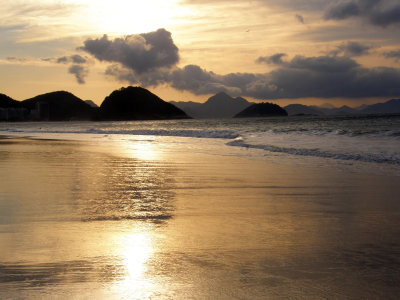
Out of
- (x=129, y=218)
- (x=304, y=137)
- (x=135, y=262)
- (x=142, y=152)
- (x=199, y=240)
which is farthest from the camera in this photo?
(x=304, y=137)

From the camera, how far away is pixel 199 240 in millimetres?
4547

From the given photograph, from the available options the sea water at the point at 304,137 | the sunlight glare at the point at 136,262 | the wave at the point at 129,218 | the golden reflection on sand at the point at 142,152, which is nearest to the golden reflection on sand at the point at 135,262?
the sunlight glare at the point at 136,262

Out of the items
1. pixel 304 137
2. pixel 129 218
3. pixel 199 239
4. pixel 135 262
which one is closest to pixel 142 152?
pixel 129 218

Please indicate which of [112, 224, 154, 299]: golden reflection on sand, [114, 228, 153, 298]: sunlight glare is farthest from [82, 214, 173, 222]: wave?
[114, 228, 153, 298]: sunlight glare

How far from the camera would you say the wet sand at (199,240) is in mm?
3234

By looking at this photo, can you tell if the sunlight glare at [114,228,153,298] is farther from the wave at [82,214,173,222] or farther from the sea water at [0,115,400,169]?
the sea water at [0,115,400,169]

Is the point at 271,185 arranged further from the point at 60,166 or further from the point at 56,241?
the point at 60,166

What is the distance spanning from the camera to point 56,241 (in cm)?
445

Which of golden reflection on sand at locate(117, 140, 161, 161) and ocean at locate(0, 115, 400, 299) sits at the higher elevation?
golden reflection on sand at locate(117, 140, 161, 161)

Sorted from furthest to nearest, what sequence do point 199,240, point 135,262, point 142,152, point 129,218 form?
point 142,152
point 129,218
point 199,240
point 135,262

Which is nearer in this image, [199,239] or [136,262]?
[136,262]

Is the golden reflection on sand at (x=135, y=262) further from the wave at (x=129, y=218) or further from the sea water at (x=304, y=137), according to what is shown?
the sea water at (x=304, y=137)

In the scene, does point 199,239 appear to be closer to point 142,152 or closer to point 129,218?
point 129,218

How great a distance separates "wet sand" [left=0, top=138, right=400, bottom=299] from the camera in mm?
3234
